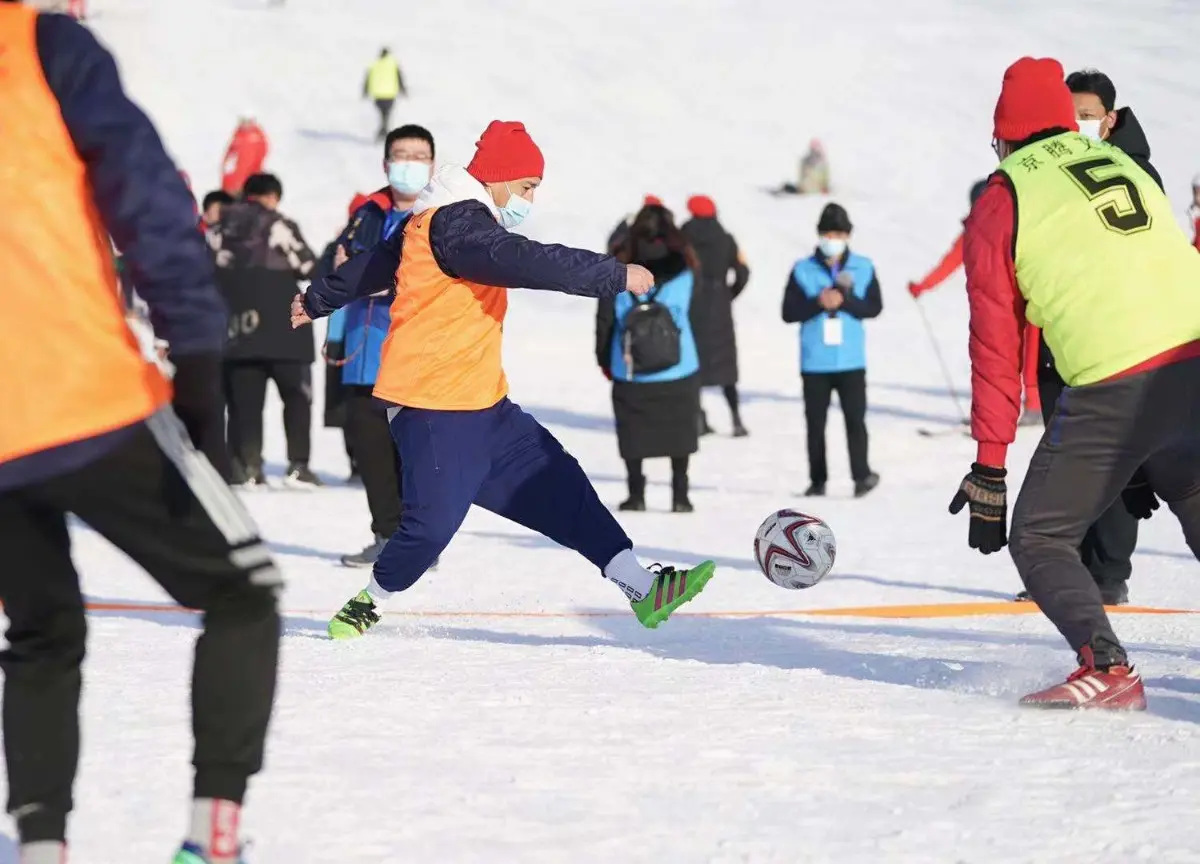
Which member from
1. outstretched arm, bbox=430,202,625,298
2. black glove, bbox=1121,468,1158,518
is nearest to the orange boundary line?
outstretched arm, bbox=430,202,625,298

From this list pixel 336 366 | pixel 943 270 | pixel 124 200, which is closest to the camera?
pixel 124 200

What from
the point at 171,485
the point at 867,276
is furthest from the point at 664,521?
the point at 171,485

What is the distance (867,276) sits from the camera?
12.7m

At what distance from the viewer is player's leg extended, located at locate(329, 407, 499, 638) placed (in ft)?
20.4

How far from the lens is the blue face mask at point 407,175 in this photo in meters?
8.36

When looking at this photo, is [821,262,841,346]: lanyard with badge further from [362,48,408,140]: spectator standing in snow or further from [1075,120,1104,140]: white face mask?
[362,48,408,140]: spectator standing in snow

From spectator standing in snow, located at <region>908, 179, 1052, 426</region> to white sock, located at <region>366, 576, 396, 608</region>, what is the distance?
221 centimetres

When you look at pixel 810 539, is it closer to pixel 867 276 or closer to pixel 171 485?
pixel 171 485

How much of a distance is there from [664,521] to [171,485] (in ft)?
28.0

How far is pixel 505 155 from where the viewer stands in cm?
630

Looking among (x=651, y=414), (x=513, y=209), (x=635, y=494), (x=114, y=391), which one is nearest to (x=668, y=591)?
(x=513, y=209)

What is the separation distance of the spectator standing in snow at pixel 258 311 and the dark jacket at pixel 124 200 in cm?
950

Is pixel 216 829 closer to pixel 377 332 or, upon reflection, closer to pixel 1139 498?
pixel 1139 498

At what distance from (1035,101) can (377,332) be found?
4.44m
